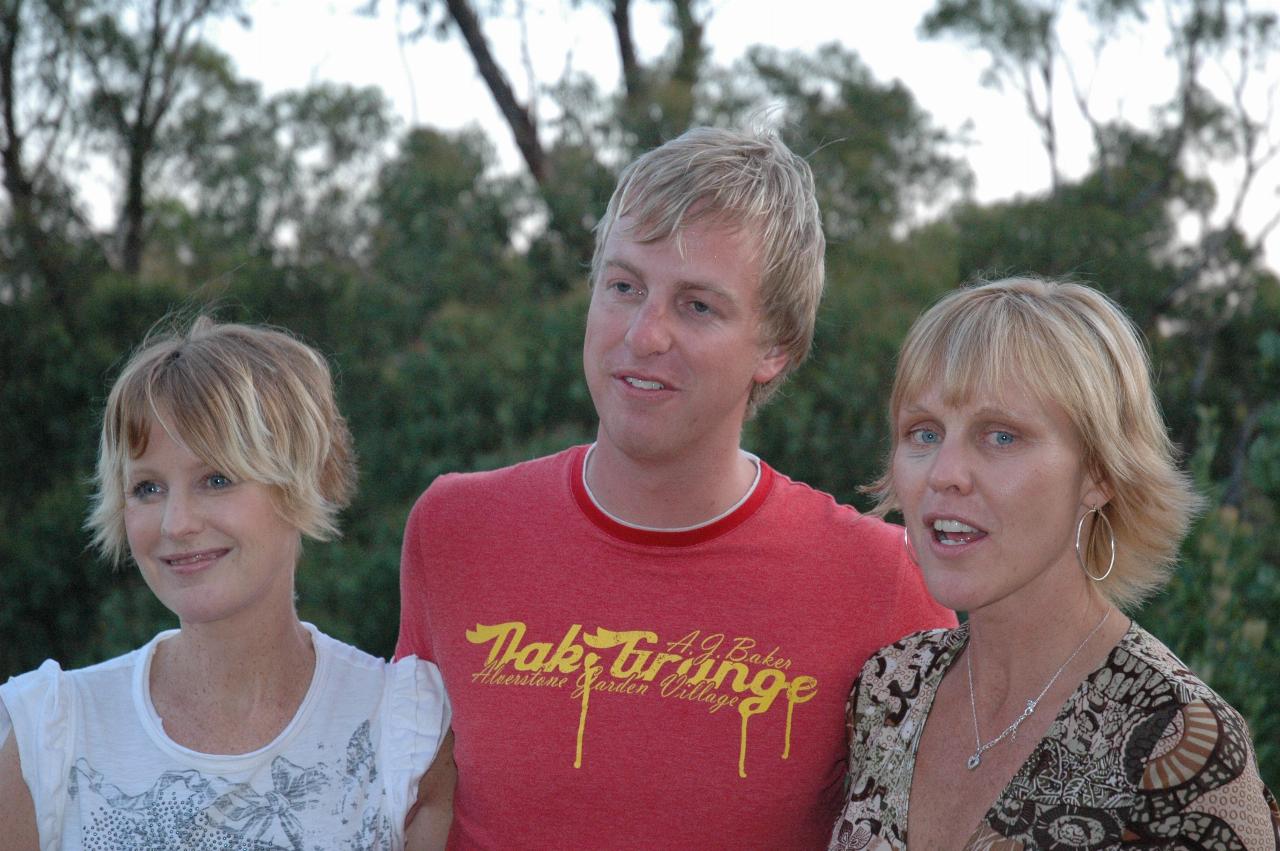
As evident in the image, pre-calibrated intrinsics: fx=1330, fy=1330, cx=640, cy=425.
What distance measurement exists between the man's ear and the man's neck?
0.19 metres

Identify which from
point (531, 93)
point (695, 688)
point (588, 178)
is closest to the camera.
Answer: point (695, 688)

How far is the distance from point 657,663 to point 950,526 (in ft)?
2.09

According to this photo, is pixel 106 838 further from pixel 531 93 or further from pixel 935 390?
pixel 531 93

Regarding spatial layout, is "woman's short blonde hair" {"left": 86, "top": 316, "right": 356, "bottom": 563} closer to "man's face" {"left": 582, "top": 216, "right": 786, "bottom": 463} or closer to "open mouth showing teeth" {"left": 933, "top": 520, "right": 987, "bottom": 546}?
"man's face" {"left": 582, "top": 216, "right": 786, "bottom": 463}

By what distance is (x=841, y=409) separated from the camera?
6.64 m

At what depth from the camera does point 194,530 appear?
2.36 m

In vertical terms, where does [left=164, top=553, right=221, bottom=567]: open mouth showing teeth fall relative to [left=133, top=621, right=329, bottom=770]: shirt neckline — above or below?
above

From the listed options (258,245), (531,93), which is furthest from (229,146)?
(531,93)

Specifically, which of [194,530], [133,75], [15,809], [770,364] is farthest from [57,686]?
[133,75]

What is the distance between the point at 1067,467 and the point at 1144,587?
1.05ft

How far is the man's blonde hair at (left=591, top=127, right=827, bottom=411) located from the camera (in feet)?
8.48

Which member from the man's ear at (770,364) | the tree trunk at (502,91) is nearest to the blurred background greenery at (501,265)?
the tree trunk at (502,91)

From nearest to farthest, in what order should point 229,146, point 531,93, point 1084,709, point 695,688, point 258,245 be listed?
point 1084,709, point 695,688, point 531,93, point 258,245, point 229,146

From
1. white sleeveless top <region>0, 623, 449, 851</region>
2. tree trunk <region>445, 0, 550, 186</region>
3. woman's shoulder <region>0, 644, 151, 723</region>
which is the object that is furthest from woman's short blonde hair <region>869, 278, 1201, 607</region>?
tree trunk <region>445, 0, 550, 186</region>
